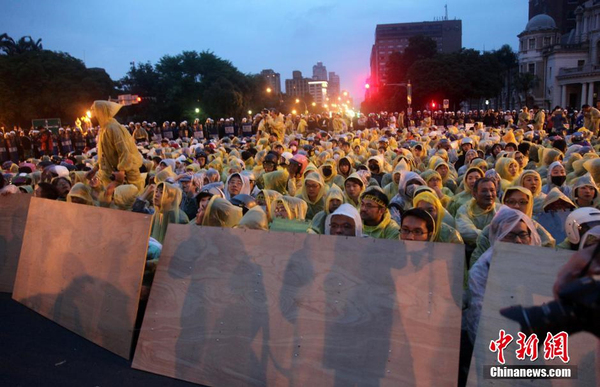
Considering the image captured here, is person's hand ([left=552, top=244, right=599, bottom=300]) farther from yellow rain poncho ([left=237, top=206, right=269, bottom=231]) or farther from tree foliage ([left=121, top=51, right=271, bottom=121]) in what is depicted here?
tree foliage ([left=121, top=51, right=271, bottom=121])

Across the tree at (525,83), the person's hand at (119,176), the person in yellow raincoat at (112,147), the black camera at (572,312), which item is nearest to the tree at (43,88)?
the person in yellow raincoat at (112,147)

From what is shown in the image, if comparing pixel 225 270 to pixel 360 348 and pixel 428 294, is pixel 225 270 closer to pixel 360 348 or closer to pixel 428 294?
pixel 360 348

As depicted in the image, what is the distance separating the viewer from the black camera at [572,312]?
1891 mm

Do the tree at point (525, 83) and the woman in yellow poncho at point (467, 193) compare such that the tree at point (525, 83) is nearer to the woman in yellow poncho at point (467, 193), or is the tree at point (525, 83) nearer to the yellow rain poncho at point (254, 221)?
the woman in yellow poncho at point (467, 193)

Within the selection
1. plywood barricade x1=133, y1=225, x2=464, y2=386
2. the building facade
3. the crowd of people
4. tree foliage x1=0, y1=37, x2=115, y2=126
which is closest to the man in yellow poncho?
the crowd of people

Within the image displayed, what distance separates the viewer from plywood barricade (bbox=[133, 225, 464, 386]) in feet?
10.9

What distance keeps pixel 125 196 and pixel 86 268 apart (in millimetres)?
2570

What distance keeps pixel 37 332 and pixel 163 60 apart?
58553 mm

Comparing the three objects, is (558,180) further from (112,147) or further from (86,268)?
(86,268)

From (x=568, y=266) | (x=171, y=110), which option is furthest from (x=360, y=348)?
(x=171, y=110)

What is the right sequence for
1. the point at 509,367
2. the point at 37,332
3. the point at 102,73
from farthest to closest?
the point at 102,73 < the point at 37,332 < the point at 509,367

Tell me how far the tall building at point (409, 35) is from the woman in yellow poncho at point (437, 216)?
6824 inches

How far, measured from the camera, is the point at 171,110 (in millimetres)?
57156

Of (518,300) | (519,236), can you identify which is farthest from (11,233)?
(518,300)
